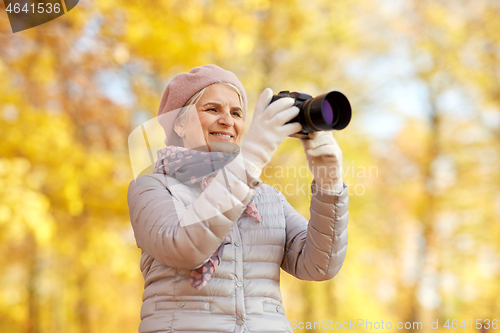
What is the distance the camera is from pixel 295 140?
17.9 ft

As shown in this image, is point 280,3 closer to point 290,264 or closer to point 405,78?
point 405,78

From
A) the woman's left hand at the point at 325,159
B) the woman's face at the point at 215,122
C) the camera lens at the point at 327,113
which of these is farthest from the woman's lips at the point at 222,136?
the camera lens at the point at 327,113

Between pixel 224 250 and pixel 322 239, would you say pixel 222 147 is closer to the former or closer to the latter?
pixel 224 250

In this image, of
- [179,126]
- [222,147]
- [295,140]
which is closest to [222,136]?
[222,147]

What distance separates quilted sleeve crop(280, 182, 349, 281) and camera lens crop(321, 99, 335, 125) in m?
0.28

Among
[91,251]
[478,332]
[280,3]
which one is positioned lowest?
[478,332]

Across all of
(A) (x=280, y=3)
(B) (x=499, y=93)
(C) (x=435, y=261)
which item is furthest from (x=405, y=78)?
(C) (x=435, y=261)

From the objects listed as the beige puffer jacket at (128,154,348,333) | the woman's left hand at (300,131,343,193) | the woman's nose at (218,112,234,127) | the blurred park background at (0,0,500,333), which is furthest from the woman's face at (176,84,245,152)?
the blurred park background at (0,0,500,333)

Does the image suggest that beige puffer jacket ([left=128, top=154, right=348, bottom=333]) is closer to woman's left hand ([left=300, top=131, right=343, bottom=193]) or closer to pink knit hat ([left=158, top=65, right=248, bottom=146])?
woman's left hand ([left=300, top=131, right=343, bottom=193])

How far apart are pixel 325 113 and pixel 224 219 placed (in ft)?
1.26

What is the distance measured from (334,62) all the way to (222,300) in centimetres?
553

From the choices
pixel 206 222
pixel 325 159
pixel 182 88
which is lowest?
pixel 206 222

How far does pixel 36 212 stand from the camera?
11.2ft

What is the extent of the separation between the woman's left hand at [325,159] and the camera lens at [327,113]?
0.08 metres
